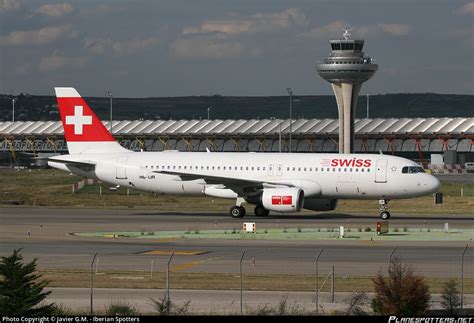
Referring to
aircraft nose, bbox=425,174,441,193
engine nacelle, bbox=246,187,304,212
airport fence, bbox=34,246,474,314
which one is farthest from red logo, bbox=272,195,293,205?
airport fence, bbox=34,246,474,314

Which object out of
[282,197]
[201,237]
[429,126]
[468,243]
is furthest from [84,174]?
[429,126]

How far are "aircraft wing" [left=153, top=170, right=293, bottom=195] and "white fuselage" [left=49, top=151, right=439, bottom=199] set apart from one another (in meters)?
0.66

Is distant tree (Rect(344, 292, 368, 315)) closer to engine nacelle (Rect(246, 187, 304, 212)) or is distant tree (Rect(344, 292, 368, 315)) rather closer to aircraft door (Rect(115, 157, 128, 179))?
engine nacelle (Rect(246, 187, 304, 212))

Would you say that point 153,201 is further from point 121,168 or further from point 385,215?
point 385,215

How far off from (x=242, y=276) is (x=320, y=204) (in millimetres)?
28892

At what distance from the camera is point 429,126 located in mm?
167125

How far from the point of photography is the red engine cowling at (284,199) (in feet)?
200

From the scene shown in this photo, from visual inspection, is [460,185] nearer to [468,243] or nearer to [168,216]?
[168,216]

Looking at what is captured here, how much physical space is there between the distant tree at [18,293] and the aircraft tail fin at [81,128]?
137 ft

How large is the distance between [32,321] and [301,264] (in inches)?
761

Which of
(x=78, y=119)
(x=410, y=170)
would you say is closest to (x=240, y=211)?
(x=410, y=170)

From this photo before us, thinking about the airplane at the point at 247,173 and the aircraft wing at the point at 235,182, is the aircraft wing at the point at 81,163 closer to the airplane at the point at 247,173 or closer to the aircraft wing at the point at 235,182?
the airplane at the point at 247,173

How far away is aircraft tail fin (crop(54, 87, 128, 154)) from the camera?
224ft

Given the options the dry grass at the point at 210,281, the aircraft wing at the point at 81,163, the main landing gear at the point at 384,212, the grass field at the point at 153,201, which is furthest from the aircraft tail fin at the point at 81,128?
the dry grass at the point at 210,281
